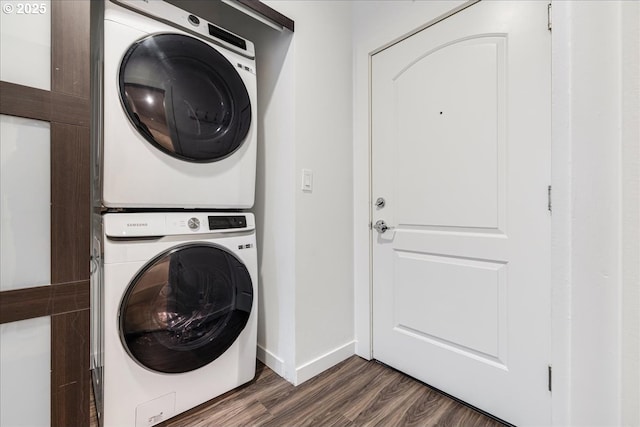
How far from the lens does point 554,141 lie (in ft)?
1.13

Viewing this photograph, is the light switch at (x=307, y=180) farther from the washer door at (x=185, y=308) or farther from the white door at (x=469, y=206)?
the washer door at (x=185, y=308)

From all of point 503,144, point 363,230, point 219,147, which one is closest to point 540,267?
point 503,144

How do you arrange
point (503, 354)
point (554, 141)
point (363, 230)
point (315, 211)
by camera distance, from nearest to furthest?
point (554, 141) → point (503, 354) → point (315, 211) → point (363, 230)

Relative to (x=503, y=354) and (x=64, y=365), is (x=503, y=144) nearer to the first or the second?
(x=503, y=354)

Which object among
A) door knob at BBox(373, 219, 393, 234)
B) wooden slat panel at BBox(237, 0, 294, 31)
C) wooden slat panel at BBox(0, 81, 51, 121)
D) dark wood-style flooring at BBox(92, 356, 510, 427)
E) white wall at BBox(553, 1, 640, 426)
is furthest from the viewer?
door knob at BBox(373, 219, 393, 234)

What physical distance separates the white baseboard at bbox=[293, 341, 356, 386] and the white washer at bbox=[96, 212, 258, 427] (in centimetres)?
26

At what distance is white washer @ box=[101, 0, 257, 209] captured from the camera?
1.06 m

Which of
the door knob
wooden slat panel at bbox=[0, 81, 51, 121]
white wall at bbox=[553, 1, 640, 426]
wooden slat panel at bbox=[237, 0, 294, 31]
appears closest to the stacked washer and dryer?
wooden slat panel at bbox=[237, 0, 294, 31]

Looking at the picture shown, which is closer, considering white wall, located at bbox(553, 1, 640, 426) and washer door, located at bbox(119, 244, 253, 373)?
white wall, located at bbox(553, 1, 640, 426)

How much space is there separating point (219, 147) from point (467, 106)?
3.86ft

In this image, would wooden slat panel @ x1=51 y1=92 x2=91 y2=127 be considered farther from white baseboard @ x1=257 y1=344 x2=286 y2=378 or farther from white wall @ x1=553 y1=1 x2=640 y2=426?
white baseboard @ x1=257 y1=344 x2=286 y2=378

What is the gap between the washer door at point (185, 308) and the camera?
3.58 feet

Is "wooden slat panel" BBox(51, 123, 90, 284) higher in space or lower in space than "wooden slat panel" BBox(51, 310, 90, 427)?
higher

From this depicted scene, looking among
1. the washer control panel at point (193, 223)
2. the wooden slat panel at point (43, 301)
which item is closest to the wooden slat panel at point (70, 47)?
the wooden slat panel at point (43, 301)
